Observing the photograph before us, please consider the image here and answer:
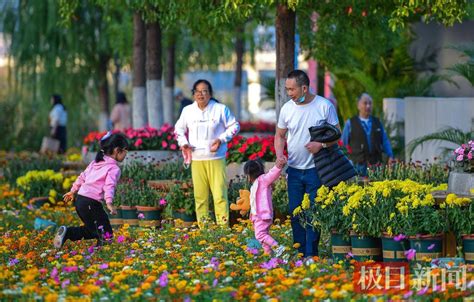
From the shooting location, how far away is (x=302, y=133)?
11836 mm

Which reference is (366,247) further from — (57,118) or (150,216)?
(57,118)

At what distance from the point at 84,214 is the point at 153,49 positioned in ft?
31.1

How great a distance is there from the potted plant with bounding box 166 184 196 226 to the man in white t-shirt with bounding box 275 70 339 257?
3.02m

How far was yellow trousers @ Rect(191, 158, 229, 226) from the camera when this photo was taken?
45.7 ft

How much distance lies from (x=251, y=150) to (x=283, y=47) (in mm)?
1474

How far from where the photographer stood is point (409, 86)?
23.3 metres

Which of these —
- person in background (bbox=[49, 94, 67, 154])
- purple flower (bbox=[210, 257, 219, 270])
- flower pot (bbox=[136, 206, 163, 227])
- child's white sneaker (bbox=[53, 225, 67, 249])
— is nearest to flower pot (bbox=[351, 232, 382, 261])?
purple flower (bbox=[210, 257, 219, 270])

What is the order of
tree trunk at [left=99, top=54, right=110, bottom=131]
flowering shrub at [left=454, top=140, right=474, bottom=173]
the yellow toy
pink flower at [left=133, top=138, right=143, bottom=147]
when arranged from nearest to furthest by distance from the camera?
flowering shrub at [left=454, top=140, right=474, bottom=173] → the yellow toy → pink flower at [left=133, top=138, right=143, bottom=147] → tree trunk at [left=99, top=54, right=110, bottom=131]

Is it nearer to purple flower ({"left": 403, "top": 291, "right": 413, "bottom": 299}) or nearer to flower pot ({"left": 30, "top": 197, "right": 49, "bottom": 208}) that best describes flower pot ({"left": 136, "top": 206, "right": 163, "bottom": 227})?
flower pot ({"left": 30, "top": 197, "right": 49, "bottom": 208})

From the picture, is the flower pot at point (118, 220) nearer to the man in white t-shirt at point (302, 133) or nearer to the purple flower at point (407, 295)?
the man in white t-shirt at point (302, 133)

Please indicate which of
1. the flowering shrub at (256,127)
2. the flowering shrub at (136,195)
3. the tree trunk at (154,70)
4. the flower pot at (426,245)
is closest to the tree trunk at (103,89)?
the flowering shrub at (256,127)

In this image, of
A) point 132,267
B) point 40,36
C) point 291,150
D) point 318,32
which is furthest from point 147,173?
point 40,36

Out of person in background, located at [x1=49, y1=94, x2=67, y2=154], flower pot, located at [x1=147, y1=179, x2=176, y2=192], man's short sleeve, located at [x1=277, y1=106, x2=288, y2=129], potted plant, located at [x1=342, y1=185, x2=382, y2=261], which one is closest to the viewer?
potted plant, located at [x1=342, y1=185, x2=382, y2=261]

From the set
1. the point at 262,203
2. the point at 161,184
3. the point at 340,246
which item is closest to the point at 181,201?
the point at 161,184
